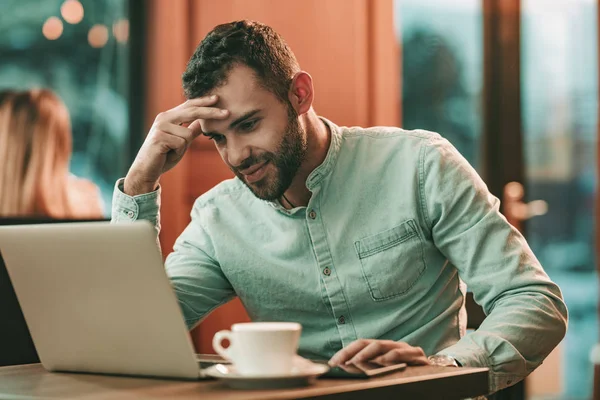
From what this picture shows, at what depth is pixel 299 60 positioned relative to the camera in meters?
3.53

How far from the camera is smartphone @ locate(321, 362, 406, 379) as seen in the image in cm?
108

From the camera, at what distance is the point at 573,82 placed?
4137mm

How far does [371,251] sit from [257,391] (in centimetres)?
71

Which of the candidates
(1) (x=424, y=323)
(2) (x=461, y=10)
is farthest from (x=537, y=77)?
(1) (x=424, y=323)

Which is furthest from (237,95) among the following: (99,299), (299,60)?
(299,60)

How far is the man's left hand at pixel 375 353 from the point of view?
1.18m

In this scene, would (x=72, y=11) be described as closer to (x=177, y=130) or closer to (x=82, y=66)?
(x=82, y=66)

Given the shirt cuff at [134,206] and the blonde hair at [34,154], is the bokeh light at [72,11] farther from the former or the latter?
the shirt cuff at [134,206]

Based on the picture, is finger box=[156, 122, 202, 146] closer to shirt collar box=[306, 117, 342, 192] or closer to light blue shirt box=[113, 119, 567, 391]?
light blue shirt box=[113, 119, 567, 391]

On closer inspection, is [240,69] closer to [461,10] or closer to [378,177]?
Result: [378,177]

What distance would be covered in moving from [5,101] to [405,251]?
1845mm

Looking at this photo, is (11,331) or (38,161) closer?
(11,331)

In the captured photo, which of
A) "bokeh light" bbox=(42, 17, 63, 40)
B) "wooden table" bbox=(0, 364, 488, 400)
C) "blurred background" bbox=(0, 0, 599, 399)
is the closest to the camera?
"wooden table" bbox=(0, 364, 488, 400)

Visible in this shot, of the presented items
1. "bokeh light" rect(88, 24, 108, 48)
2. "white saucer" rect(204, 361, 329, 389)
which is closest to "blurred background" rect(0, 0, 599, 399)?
"bokeh light" rect(88, 24, 108, 48)
